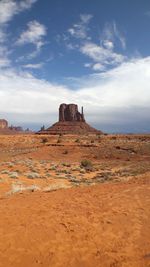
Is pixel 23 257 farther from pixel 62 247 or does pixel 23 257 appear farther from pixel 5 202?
pixel 5 202

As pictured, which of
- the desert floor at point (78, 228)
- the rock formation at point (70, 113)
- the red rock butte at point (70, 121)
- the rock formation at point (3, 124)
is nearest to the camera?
the desert floor at point (78, 228)

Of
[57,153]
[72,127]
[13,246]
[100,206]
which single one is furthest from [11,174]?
[72,127]

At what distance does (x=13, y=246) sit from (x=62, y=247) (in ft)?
4.37

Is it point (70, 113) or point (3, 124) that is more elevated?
point (70, 113)

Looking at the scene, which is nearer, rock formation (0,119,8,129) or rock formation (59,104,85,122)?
rock formation (59,104,85,122)

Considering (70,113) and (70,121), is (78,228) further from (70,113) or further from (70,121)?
(70,113)

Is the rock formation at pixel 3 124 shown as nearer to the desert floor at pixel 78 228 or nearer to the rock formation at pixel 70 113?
the rock formation at pixel 70 113

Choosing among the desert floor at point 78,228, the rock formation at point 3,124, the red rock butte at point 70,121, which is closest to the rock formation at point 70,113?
the red rock butte at point 70,121

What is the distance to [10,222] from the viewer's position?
941 cm

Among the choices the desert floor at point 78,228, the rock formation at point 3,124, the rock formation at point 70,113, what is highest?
the rock formation at point 70,113

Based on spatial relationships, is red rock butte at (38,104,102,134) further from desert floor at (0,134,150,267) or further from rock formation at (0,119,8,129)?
desert floor at (0,134,150,267)

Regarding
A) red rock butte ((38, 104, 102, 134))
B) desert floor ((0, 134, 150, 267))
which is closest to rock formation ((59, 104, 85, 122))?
red rock butte ((38, 104, 102, 134))

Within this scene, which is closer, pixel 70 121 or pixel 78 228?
pixel 78 228

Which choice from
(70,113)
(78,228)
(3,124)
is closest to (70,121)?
(70,113)
